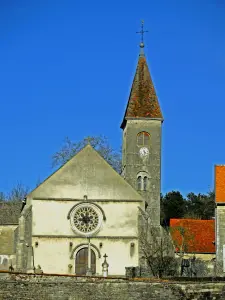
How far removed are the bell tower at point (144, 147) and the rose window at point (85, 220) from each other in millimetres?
6754

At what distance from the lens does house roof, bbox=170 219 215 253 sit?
64.2 meters

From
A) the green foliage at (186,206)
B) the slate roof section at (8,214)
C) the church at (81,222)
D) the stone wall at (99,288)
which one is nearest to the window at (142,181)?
the church at (81,222)

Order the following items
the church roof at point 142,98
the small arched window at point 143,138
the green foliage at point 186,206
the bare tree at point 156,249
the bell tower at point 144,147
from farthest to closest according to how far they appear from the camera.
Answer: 1. the green foliage at point 186,206
2. the church roof at point 142,98
3. the small arched window at point 143,138
4. the bell tower at point 144,147
5. the bare tree at point 156,249

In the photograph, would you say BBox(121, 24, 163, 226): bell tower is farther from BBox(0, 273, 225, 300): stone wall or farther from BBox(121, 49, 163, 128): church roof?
BBox(0, 273, 225, 300): stone wall

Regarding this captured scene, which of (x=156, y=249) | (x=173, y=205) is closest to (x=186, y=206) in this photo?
(x=173, y=205)

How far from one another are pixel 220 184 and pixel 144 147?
883 cm

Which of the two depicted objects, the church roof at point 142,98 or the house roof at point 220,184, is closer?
the house roof at point 220,184

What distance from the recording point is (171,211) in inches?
3809

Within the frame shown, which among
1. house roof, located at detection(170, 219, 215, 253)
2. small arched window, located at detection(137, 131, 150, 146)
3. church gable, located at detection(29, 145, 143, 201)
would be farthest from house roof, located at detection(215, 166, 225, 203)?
small arched window, located at detection(137, 131, 150, 146)

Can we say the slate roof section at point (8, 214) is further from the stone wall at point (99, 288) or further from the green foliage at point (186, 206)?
the green foliage at point (186, 206)

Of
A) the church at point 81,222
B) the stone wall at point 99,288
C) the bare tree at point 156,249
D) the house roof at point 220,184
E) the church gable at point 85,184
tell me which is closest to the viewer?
the stone wall at point 99,288

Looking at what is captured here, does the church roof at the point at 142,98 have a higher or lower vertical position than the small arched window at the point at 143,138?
Result: higher

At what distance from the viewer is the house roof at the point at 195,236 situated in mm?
64250

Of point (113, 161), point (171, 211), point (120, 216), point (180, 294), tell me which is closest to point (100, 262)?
point (120, 216)
